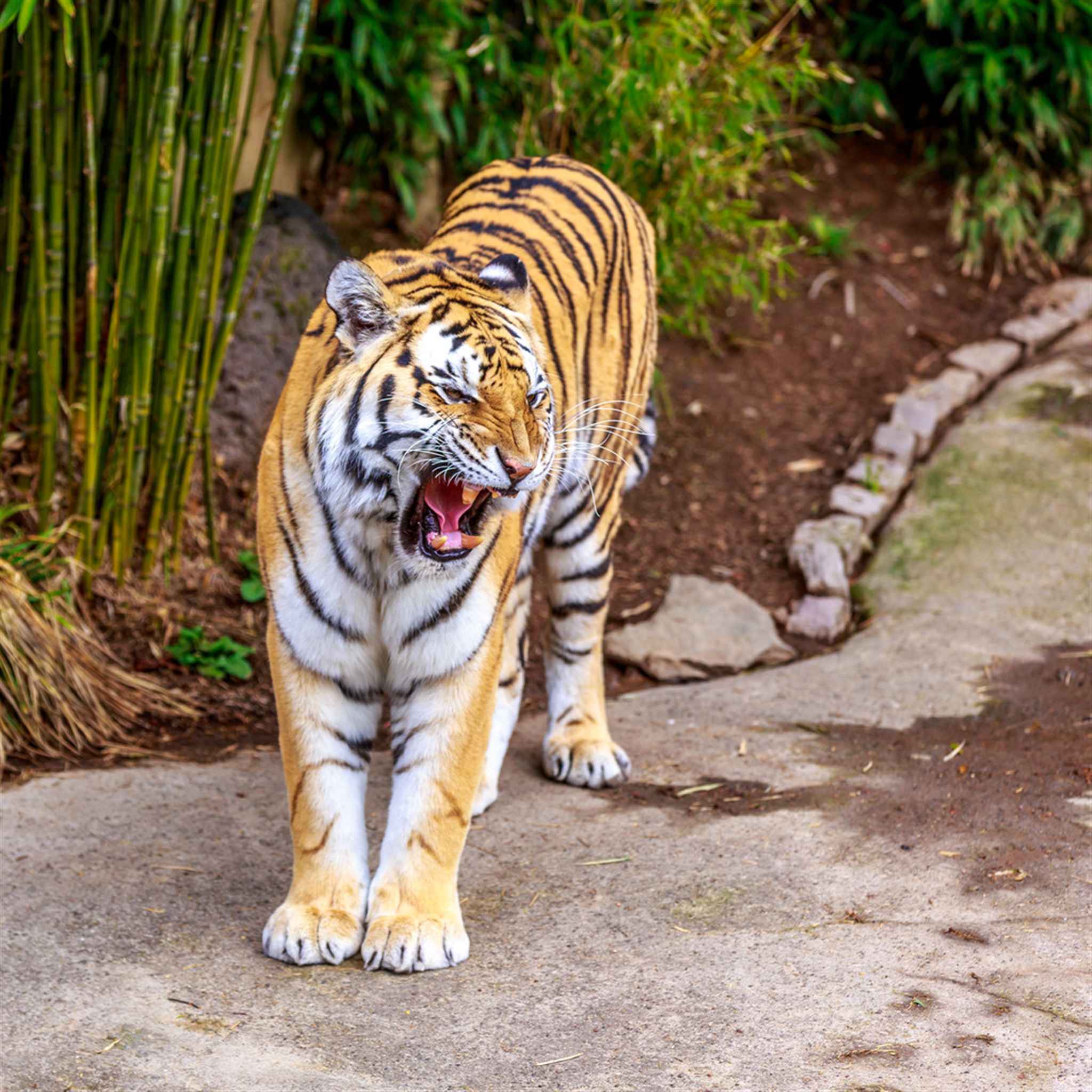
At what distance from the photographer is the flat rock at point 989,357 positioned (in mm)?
6168

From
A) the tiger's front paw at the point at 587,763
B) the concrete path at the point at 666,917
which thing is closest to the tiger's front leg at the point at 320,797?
the concrete path at the point at 666,917

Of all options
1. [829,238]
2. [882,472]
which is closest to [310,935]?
[882,472]

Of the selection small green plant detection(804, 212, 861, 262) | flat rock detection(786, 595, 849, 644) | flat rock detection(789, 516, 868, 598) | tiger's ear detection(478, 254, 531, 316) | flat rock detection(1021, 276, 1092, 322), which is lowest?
flat rock detection(786, 595, 849, 644)

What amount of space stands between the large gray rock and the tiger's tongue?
2412mm

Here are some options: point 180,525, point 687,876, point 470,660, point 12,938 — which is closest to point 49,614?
point 180,525

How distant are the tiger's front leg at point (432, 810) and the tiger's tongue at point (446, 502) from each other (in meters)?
0.30

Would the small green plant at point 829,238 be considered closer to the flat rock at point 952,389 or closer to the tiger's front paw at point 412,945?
the flat rock at point 952,389

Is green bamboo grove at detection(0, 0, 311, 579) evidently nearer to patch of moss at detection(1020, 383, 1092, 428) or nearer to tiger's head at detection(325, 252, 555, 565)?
tiger's head at detection(325, 252, 555, 565)

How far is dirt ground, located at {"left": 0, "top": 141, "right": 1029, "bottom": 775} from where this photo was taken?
418 cm

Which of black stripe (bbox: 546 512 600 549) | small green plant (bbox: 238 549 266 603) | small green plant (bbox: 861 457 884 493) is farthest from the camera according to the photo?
small green plant (bbox: 861 457 884 493)

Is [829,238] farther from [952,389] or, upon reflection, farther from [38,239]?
[38,239]

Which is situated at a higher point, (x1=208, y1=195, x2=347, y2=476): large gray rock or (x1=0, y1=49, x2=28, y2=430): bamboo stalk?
(x1=0, y1=49, x2=28, y2=430): bamboo stalk

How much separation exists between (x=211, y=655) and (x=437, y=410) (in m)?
2.05

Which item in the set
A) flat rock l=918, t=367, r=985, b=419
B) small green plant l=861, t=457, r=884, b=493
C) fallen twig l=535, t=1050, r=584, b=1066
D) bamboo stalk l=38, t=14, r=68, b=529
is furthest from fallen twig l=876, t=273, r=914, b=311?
fallen twig l=535, t=1050, r=584, b=1066
